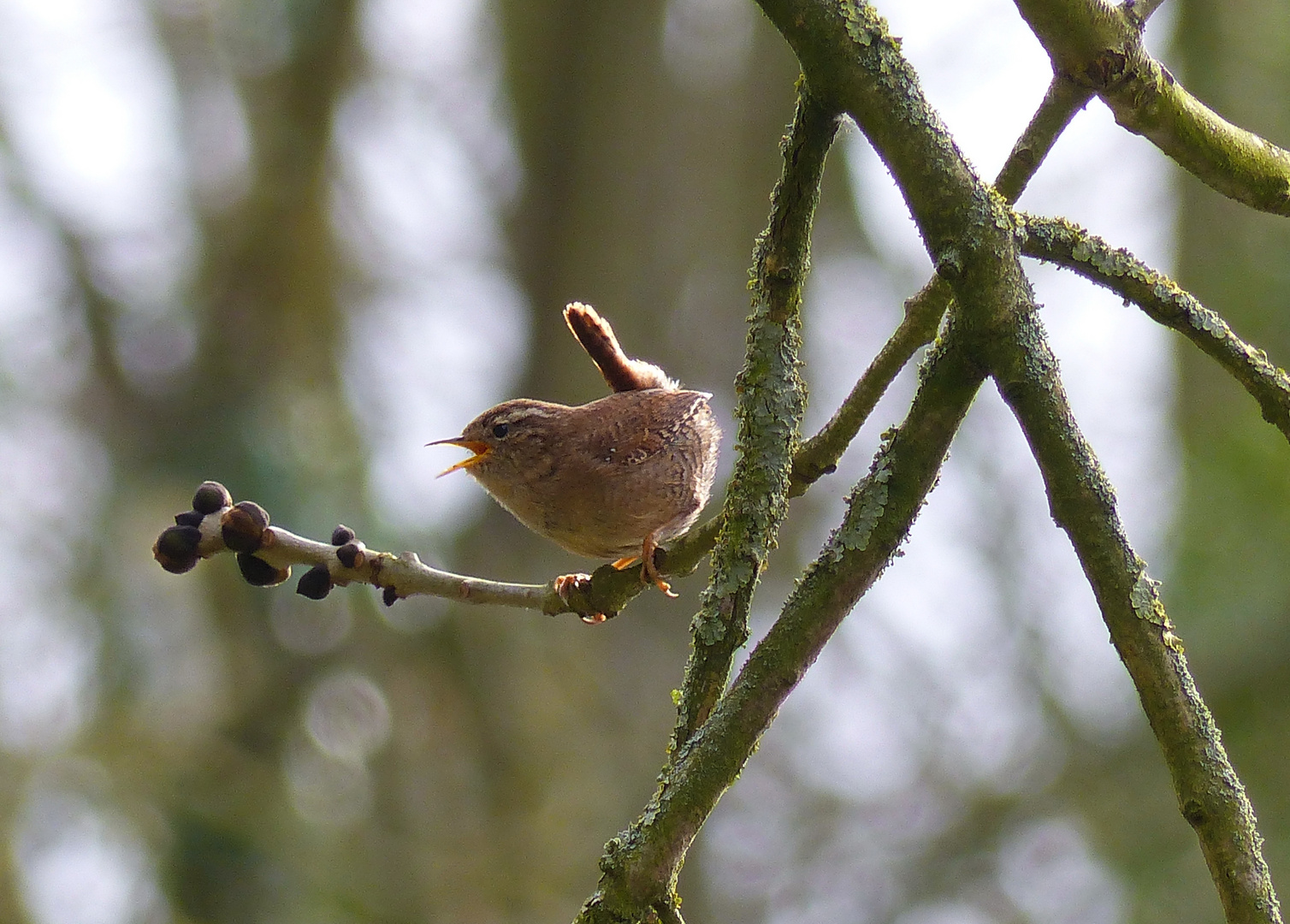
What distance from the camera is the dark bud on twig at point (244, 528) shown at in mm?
1709

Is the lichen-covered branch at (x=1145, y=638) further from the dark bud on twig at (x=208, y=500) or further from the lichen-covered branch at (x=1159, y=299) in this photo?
the dark bud on twig at (x=208, y=500)

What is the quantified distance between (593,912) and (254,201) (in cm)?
794

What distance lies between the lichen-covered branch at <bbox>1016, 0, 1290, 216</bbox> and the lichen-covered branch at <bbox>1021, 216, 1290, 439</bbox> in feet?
0.71

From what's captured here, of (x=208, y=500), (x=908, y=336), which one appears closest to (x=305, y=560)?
(x=208, y=500)

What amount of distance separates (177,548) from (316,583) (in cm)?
25

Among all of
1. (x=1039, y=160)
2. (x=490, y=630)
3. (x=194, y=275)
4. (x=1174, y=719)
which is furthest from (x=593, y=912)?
(x=194, y=275)

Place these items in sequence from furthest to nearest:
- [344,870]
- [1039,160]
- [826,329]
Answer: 1. [826,329]
2. [344,870]
3. [1039,160]

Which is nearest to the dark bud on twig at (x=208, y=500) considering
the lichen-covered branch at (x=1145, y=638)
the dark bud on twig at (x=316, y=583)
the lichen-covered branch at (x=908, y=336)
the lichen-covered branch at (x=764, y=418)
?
the dark bud on twig at (x=316, y=583)

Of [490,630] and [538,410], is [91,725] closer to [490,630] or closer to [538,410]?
[490,630]

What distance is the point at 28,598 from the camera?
21.5 feet

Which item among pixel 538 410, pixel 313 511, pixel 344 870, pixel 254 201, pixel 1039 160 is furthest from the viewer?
pixel 254 201

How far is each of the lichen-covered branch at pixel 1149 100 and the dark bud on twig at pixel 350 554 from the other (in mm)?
1294

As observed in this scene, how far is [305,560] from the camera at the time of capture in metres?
1.81

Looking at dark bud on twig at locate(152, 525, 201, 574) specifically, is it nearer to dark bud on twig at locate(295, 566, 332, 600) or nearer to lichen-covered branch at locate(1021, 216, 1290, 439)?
dark bud on twig at locate(295, 566, 332, 600)
